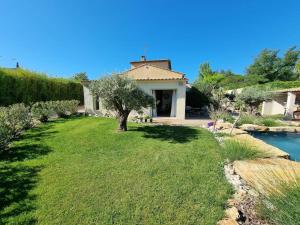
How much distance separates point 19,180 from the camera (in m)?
4.53

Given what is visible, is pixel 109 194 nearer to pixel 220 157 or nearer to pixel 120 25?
pixel 220 157

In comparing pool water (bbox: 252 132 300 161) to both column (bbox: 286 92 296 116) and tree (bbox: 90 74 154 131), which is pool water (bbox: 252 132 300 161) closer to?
column (bbox: 286 92 296 116)

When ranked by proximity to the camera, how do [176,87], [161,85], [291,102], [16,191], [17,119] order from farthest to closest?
1. [291,102]
2. [161,85]
3. [176,87]
4. [17,119]
5. [16,191]

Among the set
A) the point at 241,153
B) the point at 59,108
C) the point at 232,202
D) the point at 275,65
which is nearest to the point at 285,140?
the point at 241,153

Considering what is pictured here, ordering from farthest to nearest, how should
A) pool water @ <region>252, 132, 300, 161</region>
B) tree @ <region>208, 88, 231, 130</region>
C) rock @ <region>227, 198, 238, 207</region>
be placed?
tree @ <region>208, 88, 231, 130</region> → pool water @ <region>252, 132, 300, 161</region> → rock @ <region>227, 198, 238, 207</region>

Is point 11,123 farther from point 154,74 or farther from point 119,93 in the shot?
point 154,74

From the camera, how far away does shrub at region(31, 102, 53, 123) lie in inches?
472

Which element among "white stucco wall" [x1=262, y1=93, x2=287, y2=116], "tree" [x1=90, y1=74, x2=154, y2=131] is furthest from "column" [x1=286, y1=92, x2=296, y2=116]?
"tree" [x1=90, y1=74, x2=154, y2=131]

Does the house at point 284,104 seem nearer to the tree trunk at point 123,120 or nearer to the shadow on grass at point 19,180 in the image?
the tree trunk at point 123,120

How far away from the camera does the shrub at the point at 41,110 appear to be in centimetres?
1200

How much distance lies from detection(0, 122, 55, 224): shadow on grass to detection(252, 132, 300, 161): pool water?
458 inches

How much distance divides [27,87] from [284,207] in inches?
741

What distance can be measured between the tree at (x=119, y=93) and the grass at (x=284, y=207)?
7.27m

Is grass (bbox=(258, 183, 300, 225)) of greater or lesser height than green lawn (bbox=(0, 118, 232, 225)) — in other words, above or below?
above
